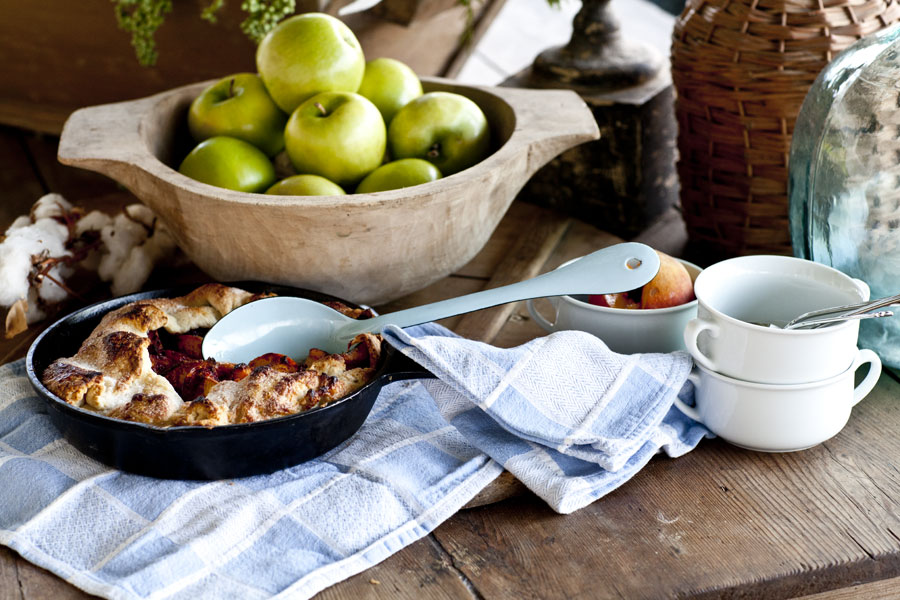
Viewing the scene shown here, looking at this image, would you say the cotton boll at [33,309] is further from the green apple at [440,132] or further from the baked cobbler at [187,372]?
the green apple at [440,132]

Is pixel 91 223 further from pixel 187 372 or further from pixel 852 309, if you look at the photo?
pixel 852 309

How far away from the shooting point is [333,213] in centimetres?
79

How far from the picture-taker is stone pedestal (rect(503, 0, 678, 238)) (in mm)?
1116

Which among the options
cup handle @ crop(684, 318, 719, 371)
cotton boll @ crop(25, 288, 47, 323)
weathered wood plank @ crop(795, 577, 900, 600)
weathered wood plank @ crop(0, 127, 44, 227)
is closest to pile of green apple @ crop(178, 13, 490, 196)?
cotton boll @ crop(25, 288, 47, 323)

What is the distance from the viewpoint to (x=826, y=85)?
2.66ft

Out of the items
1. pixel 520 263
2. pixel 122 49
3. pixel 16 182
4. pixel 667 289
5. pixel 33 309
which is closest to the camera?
pixel 667 289

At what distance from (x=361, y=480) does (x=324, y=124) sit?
1.29ft

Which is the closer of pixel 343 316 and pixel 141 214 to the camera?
pixel 343 316

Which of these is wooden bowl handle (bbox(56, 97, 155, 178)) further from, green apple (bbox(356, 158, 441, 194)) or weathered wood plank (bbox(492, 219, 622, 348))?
weathered wood plank (bbox(492, 219, 622, 348))

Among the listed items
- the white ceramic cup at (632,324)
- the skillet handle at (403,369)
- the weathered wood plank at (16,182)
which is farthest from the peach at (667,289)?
the weathered wood plank at (16,182)

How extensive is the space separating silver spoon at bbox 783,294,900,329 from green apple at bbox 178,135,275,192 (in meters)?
0.54

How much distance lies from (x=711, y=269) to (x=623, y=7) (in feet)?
6.24

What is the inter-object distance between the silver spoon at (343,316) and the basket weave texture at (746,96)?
29cm

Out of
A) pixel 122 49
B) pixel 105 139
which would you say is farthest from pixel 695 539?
pixel 122 49
